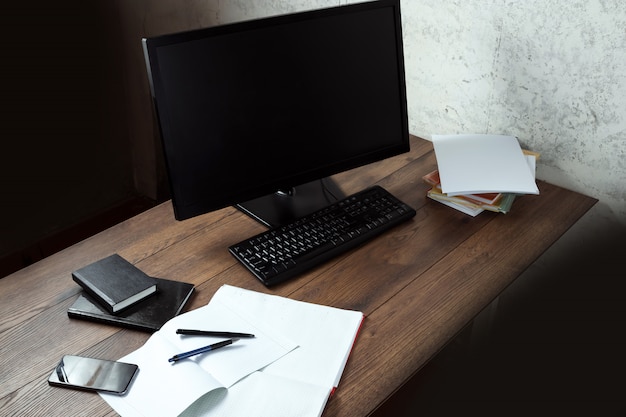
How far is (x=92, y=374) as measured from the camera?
3.25 ft

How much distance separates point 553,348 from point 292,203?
2.91 feet

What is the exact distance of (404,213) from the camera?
4.59 feet

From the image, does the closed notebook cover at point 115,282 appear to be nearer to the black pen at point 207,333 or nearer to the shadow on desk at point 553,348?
the black pen at point 207,333

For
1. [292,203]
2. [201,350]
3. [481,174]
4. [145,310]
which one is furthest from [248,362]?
[481,174]

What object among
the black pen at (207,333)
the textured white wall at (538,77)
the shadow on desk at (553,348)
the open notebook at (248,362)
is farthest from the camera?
the shadow on desk at (553,348)

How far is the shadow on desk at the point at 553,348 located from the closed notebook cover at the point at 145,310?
26.6 inches

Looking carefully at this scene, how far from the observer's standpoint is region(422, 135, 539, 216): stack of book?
140cm

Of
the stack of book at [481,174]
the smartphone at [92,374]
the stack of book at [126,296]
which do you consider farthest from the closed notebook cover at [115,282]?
the stack of book at [481,174]

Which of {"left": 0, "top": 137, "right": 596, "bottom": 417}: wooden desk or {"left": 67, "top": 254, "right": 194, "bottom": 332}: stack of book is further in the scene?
{"left": 67, "top": 254, "right": 194, "bottom": 332}: stack of book

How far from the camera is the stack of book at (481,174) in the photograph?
1.40 metres

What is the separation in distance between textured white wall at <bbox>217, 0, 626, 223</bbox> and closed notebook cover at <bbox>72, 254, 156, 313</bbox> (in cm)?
100

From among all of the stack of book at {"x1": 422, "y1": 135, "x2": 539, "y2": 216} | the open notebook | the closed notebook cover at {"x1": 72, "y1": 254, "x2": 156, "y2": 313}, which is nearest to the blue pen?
the open notebook

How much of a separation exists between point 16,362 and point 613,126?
136cm

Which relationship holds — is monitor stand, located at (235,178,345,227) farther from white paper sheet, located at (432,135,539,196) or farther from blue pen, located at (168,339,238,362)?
blue pen, located at (168,339,238,362)
